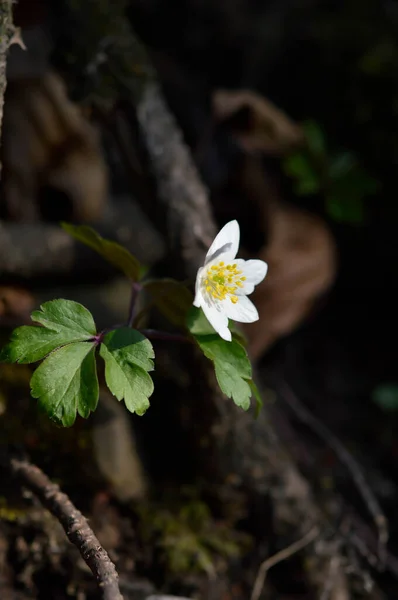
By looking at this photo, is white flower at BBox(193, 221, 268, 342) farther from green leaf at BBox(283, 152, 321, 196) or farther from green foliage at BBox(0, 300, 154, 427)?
green leaf at BBox(283, 152, 321, 196)

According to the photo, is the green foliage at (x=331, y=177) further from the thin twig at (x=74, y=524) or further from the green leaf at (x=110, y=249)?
the thin twig at (x=74, y=524)

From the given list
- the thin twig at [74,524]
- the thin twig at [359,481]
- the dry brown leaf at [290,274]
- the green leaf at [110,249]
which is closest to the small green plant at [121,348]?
the green leaf at [110,249]

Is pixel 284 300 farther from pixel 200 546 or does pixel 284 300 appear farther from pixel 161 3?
pixel 161 3

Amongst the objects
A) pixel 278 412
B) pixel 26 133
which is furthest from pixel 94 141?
pixel 278 412

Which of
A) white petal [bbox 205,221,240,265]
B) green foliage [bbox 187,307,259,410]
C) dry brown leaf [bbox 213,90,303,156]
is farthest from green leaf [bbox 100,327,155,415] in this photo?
dry brown leaf [bbox 213,90,303,156]

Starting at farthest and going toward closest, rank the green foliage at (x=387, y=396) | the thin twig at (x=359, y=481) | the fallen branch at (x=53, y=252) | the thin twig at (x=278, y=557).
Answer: the green foliage at (x=387, y=396)
the fallen branch at (x=53, y=252)
the thin twig at (x=359, y=481)
the thin twig at (x=278, y=557)

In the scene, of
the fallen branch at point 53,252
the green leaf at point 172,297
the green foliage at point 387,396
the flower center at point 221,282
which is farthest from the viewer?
the green foliage at point 387,396

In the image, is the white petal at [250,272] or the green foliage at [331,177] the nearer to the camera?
the white petal at [250,272]

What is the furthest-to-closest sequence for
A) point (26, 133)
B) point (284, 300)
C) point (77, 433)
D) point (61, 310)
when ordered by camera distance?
point (284, 300)
point (26, 133)
point (77, 433)
point (61, 310)
